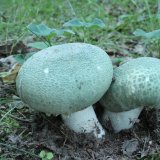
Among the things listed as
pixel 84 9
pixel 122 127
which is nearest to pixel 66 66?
pixel 122 127

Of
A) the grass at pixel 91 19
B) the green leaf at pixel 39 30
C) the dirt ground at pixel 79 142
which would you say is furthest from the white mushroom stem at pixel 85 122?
the grass at pixel 91 19

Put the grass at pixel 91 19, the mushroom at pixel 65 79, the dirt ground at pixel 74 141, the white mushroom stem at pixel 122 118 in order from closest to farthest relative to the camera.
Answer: the mushroom at pixel 65 79 < the dirt ground at pixel 74 141 < the white mushroom stem at pixel 122 118 < the grass at pixel 91 19

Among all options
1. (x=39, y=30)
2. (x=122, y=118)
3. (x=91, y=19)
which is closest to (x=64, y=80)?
(x=122, y=118)

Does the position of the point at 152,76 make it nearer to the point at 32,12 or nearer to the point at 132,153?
the point at 132,153

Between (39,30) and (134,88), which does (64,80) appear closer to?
(134,88)

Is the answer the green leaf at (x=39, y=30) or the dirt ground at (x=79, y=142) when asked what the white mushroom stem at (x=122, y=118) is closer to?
the dirt ground at (x=79, y=142)
